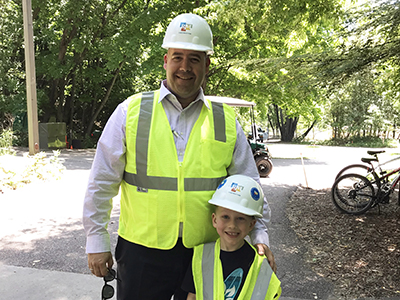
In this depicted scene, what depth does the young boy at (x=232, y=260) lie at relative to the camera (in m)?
1.96

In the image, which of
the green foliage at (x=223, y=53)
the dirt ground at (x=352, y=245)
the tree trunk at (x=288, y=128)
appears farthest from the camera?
the tree trunk at (x=288, y=128)

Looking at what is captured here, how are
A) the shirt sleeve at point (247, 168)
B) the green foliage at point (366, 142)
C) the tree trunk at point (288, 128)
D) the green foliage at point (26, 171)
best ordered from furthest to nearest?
1. the tree trunk at point (288, 128)
2. the green foliage at point (366, 142)
3. the green foliage at point (26, 171)
4. the shirt sleeve at point (247, 168)

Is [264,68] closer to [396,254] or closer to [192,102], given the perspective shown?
[396,254]

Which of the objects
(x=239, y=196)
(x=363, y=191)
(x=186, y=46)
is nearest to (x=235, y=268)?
(x=239, y=196)

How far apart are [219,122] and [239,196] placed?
0.45m

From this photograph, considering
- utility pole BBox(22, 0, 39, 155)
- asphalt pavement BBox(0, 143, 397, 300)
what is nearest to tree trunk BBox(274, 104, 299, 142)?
asphalt pavement BBox(0, 143, 397, 300)

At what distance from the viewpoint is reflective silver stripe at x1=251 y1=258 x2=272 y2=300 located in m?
1.98

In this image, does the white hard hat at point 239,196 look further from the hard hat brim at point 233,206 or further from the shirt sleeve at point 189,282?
the shirt sleeve at point 189,282

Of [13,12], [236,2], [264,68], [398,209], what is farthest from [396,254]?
[13,12]

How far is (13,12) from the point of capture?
1848 centimetres

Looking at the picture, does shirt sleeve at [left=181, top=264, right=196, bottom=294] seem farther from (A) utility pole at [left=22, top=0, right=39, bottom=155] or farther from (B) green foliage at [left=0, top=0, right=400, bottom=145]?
(A) utility pole at [left=22, top=0, right=39, bottom=155]

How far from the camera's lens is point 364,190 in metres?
7.16

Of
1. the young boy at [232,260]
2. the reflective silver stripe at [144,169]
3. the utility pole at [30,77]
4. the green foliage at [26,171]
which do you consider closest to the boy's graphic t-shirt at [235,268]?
the young boy at [232,260]

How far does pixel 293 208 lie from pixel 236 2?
4170 mm
